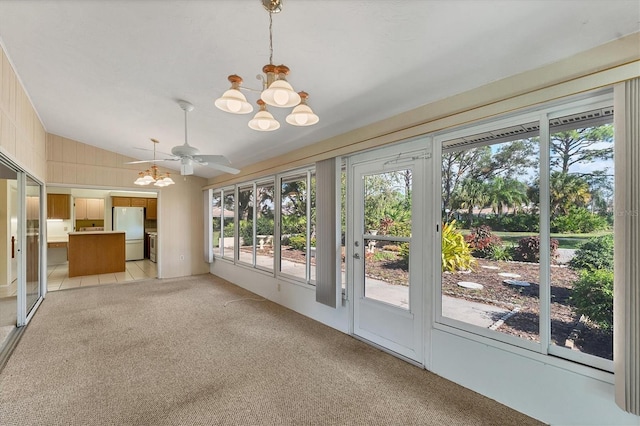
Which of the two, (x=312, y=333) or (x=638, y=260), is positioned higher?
(x=638, y=260)

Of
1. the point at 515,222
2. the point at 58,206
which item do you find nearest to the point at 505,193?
the point at 515,222

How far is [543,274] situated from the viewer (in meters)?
1.99

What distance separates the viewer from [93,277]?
21.6 ft

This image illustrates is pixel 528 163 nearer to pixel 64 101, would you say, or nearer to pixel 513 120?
pixel 513 120

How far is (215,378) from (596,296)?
2.93 meters

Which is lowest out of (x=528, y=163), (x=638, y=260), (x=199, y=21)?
(x=638, y=260)

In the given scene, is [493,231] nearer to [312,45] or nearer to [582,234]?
[582,234]

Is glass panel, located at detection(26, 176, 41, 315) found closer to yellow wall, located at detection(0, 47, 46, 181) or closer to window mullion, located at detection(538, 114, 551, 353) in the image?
yellow wall, located at detection(0, 47, 46, 181)

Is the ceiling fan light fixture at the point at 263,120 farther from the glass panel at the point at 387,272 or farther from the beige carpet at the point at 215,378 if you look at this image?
the beige carpet at the point at 215,378

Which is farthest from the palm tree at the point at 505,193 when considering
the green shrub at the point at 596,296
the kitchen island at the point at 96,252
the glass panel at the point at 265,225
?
the kitchen island at the point at 96,252

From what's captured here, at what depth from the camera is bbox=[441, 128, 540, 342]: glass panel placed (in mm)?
2100

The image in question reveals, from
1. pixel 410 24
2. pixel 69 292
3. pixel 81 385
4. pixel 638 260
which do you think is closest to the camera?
pixel 638 260

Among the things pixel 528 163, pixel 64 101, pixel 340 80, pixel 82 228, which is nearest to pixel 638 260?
pixel 528 163

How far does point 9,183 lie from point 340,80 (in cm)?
433
